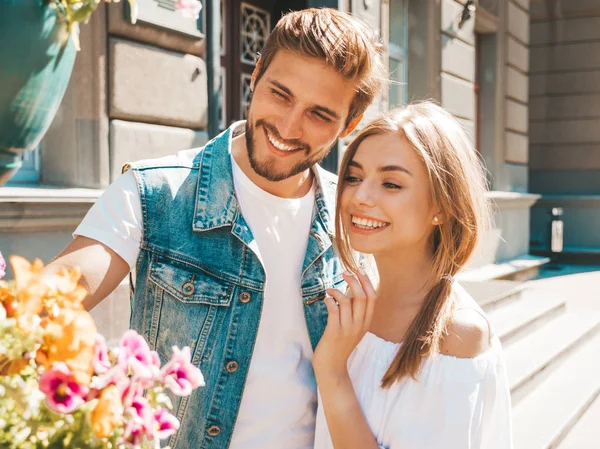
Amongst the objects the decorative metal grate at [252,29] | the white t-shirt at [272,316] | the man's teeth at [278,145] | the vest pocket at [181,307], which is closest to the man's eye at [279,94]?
the man's teeth at [278,145]

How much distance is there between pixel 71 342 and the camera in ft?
2.10

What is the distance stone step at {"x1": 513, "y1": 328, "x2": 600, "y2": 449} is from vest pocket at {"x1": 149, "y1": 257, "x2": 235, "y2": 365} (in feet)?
9.98

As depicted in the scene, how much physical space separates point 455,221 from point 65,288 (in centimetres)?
146

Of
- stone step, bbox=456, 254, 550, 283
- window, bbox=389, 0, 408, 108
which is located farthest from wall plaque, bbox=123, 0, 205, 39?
stone step, bbox=456, 254, 550, 283

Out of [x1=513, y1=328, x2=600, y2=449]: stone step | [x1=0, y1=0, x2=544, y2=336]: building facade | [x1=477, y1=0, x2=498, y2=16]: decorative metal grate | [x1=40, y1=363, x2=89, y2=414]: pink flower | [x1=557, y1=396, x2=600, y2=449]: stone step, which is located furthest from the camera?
[x1=477, y1=0, x2=498, y2=16]: decorative metal grate

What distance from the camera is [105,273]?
1.56m

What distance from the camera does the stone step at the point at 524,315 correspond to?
566cm

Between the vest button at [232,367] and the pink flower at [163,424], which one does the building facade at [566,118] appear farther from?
the pink flower at [163,424]

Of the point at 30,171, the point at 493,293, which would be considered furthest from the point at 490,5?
the point at 30,171

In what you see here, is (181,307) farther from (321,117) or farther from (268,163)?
(321,117)

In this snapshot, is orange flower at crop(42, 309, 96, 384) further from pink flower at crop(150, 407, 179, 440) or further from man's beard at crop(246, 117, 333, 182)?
man's beard at crop(246, 117, 333, 182)

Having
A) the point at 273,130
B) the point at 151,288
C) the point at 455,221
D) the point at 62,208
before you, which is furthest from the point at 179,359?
the point at 62,208

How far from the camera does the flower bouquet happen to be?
0.64 m

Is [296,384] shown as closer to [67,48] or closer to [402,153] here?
[402,153]
